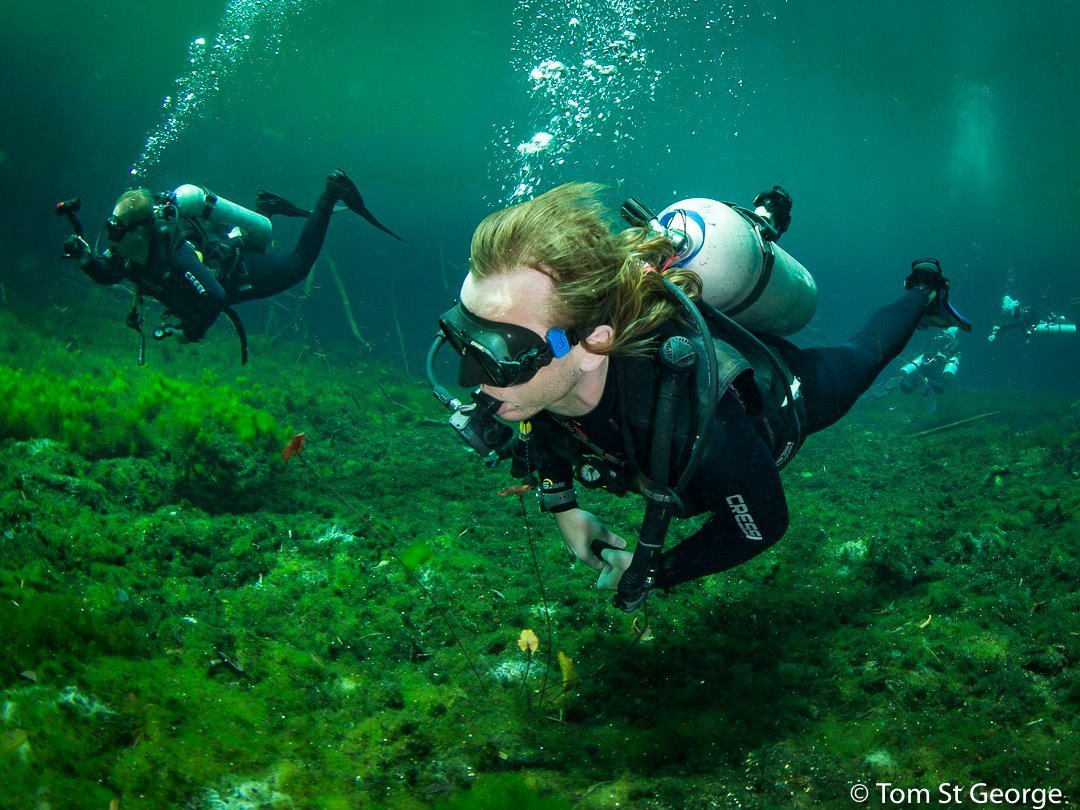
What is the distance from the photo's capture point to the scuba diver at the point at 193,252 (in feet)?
21.8

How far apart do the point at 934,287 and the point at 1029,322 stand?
A: 20077mm

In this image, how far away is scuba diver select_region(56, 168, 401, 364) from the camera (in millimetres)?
6652

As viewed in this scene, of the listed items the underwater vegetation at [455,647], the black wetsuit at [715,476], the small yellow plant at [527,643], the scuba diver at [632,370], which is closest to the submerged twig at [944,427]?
the underwater vegetation at [455,647]

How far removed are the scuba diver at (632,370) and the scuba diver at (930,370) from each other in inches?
642

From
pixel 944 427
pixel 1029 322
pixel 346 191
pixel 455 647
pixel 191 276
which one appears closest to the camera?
pixel 455 647

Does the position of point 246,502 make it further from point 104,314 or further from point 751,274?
point 104,314

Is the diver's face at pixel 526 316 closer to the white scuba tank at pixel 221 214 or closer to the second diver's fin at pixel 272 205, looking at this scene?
the white scuba tank at pixel 221 214

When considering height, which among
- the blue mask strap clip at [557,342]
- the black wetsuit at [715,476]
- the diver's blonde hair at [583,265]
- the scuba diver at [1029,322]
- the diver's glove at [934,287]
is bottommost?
the black wetsuit at [715,476]

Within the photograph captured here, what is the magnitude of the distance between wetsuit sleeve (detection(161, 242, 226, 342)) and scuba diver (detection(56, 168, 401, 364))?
0.04ft

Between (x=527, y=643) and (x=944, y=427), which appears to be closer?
(x=527, y=643)

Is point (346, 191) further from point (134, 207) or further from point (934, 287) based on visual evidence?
point (934, 287)

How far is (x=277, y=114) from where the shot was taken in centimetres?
4688

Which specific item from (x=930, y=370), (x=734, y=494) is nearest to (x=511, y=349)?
(x=734, y=494)

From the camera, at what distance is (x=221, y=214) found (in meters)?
8.25
